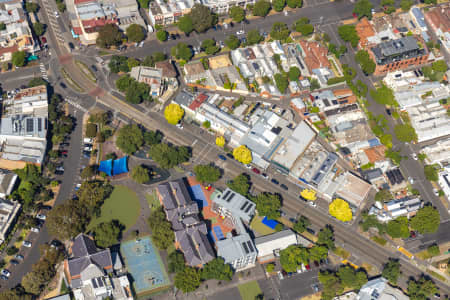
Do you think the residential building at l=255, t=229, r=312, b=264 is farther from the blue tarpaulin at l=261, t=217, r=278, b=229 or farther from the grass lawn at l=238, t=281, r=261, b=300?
the grass lawn at l=238, t=281, r=261, b=300

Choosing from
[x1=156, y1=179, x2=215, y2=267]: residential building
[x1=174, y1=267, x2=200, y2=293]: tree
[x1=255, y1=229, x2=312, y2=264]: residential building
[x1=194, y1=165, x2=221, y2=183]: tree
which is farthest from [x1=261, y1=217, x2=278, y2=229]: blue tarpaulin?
[x1=174, y1=267, x2=200, y2=293]: tree

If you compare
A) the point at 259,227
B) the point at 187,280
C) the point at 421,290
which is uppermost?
the point at 259,227

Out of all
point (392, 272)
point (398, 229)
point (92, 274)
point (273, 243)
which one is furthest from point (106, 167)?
point (398, 229)

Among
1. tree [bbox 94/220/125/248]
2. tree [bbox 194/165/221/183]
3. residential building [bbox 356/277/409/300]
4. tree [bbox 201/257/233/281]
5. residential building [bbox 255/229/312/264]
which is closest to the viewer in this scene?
tree [bbox 201/257/233/281]

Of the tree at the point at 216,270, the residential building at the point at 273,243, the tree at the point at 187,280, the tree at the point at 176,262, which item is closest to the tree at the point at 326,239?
the residential building at the point at 273,243

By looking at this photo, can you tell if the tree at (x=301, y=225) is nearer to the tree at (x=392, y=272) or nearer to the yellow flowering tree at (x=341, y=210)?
the yellow flowering tree at (x=341, y=210)

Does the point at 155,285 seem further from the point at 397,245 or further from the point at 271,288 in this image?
the point at 397,245

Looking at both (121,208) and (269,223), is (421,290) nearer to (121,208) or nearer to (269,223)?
(269,223)
